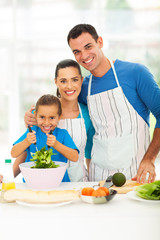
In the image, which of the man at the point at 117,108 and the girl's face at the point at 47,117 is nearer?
the girl's face at the point at 47,117

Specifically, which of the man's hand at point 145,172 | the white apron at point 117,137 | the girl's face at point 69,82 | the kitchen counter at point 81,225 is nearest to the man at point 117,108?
the white apron at point 117,137

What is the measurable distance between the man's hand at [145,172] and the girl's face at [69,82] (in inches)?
24.1

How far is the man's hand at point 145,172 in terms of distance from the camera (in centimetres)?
157

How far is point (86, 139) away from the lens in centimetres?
207

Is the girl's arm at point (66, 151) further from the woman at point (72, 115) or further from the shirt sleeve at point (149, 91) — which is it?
the shirt sleeve at point (149, 91)

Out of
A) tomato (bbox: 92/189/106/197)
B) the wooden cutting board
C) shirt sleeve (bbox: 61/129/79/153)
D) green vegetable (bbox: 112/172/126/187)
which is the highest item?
shirt sleeve (bbox: 61/129/79/153)

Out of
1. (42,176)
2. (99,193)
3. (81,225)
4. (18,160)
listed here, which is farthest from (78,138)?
(81,225)

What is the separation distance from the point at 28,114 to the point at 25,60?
3164 mm

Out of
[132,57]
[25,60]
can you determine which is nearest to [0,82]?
[25,60]

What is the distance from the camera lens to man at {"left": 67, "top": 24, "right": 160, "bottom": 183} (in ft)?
6.47

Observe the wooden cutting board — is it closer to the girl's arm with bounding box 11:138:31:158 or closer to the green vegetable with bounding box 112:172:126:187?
the green vegetable with bounding box 112:172:126:187

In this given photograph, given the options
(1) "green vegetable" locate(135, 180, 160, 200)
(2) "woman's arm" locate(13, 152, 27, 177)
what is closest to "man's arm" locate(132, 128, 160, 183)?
(1) "green vegetable" locate(135, 180, 160, 200)

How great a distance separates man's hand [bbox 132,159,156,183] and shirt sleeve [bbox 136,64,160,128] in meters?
0.29

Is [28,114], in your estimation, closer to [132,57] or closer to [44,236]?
[44,236]
